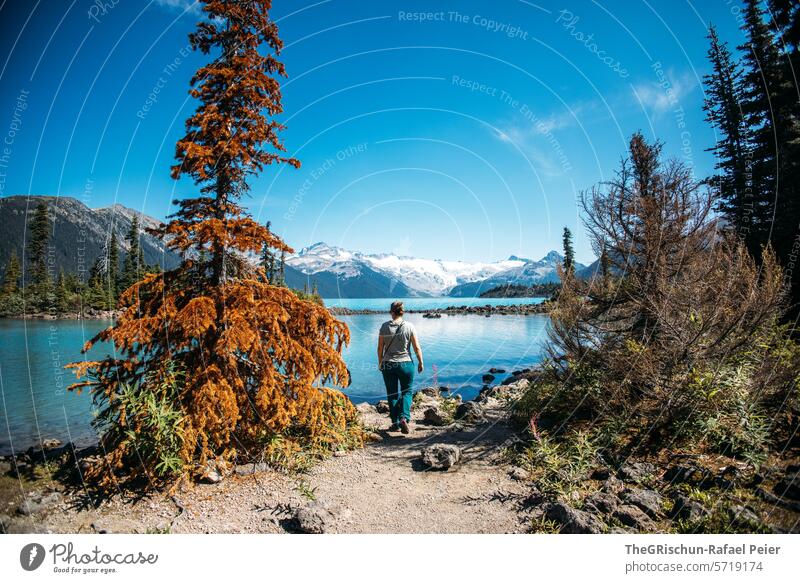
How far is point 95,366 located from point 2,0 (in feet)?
18.2

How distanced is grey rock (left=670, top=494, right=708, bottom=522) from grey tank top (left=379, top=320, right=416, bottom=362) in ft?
15.6

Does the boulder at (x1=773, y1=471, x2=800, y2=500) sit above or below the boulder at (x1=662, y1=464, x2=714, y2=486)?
above

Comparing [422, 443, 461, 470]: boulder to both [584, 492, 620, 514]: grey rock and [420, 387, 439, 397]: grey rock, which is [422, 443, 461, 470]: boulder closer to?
[584, 492, 620, 514]: grey rock

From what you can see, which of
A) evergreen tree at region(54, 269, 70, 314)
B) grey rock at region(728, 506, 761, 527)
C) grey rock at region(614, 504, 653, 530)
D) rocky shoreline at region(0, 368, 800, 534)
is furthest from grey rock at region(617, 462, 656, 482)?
evergreen tree at region(54, 269, 70, 314)

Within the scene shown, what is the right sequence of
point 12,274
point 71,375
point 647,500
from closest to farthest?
point 647,500, point 71,375, point 12,274

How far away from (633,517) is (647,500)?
1.53 ft

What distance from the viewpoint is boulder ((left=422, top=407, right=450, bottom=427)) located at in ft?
28.8

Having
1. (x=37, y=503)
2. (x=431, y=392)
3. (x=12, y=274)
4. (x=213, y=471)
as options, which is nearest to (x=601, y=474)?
(x=213, y=471)

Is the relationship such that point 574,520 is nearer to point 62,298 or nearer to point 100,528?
point 100,528

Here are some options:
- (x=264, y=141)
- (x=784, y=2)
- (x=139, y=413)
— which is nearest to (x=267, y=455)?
(x=139, y=413)

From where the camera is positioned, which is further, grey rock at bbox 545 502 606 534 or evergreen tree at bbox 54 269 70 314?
evergreen tree at bbox 54 269 70 314

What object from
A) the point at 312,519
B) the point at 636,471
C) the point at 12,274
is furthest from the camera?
the point at 12,274

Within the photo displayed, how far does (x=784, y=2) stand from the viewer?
7.46m

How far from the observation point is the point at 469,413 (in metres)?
9.01
